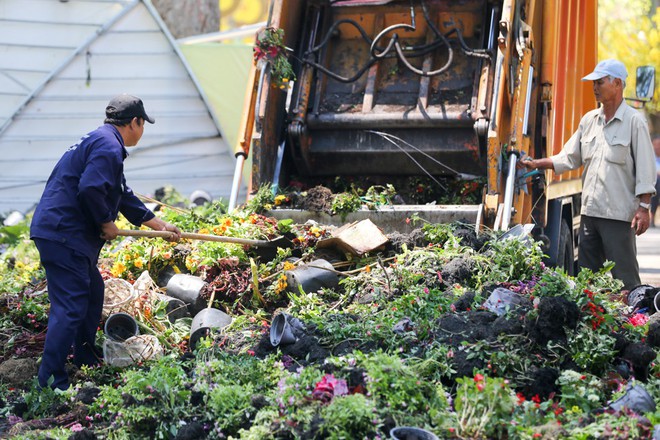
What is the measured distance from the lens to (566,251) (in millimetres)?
8531

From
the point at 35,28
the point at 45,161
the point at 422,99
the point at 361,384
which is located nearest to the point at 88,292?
the point at 361,384

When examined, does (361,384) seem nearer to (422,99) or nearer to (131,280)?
(131,280)

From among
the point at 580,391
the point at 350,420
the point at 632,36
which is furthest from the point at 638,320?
the point at 632,36

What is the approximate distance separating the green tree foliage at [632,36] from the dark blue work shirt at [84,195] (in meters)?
21.4

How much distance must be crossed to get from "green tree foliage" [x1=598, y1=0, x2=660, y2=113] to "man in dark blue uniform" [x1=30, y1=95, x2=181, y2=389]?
21437 millimetres

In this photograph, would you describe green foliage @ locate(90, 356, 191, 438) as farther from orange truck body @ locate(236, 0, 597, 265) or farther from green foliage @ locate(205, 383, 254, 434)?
orange truck body @ locate(236, 0, 597, 265)

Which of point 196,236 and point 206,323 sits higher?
point 196,236

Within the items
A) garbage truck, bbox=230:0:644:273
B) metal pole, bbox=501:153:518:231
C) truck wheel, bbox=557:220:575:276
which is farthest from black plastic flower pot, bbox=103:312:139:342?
truck wheel, bbox=557:220:575:276

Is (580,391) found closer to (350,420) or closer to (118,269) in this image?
(350,420)

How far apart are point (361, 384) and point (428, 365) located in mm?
389

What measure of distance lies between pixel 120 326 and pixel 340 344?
1.65 metres

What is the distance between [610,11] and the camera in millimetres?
28125

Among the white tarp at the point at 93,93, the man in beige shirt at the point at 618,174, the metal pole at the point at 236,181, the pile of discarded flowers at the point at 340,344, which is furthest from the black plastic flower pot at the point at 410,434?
the white tarp at the point at 93,93

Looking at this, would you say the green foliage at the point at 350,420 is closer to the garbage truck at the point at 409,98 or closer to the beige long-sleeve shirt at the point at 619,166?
the garbage truck at the point at 409,98
